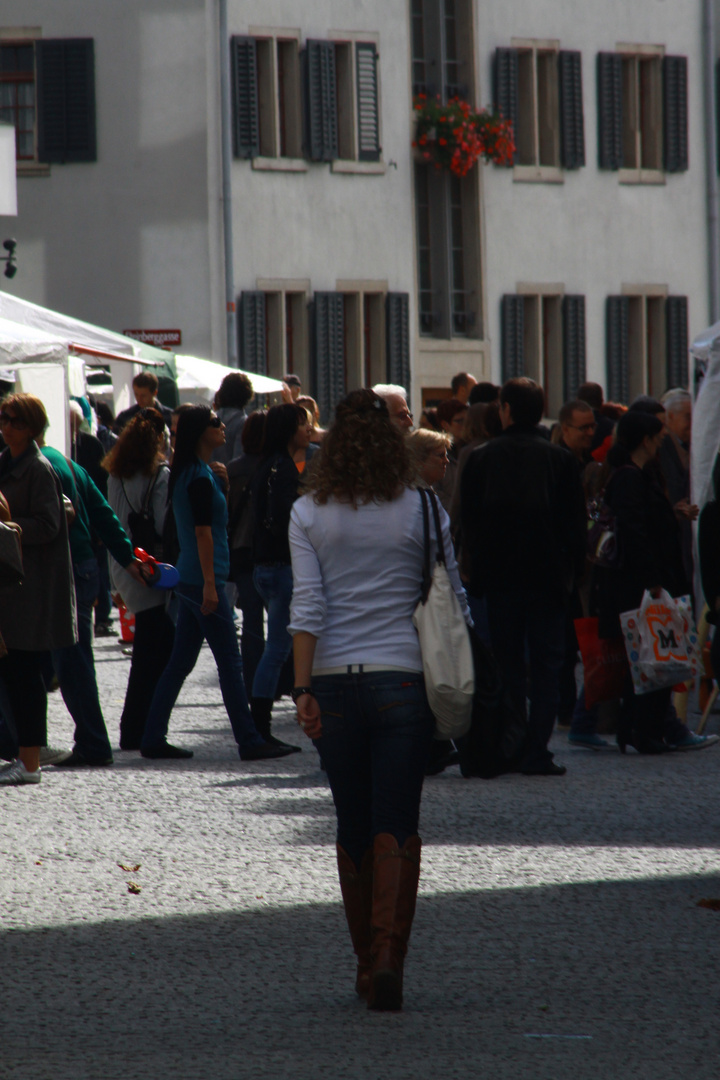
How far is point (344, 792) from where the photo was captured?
5.67 meters

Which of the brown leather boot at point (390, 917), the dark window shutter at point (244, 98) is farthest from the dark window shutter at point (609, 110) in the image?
the brown leather boot at point (390, 917)

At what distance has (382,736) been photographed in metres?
5.57

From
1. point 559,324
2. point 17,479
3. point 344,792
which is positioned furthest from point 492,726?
point 559,324

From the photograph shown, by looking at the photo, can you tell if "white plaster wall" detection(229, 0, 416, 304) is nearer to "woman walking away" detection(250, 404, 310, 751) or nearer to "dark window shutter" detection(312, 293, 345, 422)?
"dark window shutter" detection(312, 293, 345, 422)

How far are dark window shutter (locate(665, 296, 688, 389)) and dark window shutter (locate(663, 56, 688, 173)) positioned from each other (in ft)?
7.38

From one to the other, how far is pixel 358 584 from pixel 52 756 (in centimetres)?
507

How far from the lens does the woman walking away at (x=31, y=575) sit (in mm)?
9430

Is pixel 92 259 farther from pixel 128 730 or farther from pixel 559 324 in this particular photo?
pixel 128 730

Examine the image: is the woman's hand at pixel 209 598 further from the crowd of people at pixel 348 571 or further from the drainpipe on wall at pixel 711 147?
the drainpipe on wall at pixel 711 147

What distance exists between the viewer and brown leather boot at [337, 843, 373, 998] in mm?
5672

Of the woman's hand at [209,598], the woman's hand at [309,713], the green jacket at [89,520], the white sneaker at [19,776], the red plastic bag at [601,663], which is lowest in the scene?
the white sneaker at [19,776]

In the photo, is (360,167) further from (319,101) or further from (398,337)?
(398,337)

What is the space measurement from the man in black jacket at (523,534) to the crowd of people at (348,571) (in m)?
0.01

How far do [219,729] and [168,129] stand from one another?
19792 millimetres
